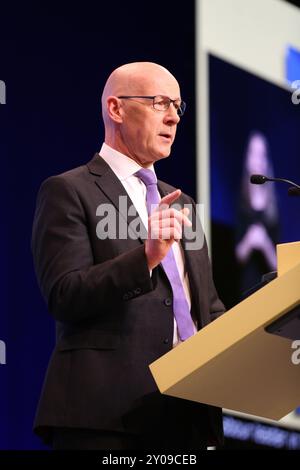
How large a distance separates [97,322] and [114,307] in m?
0.06

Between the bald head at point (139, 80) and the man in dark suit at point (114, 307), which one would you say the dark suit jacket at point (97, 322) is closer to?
the man in dark suit at point (114, 307)

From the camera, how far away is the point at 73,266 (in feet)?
7.72

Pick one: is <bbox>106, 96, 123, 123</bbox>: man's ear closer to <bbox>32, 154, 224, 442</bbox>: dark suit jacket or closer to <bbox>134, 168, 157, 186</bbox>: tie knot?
<bbox>134, 168, 157, 186</bbox>: tie knot

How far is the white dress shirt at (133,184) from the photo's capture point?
2564 mm

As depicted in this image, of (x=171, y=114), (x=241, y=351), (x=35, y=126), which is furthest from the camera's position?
(x=35, y=126)

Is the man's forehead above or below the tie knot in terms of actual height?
above

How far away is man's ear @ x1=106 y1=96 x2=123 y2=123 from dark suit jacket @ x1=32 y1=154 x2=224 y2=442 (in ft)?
0.90

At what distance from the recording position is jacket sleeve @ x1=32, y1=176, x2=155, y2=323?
7.44ft

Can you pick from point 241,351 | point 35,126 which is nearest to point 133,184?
point 241,351

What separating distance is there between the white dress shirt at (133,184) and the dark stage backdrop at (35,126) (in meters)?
1.45

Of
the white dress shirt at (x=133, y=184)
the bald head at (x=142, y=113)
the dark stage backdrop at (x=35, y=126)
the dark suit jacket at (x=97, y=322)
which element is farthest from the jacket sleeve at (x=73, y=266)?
the dark stage backdrop at (x=35, y=126)

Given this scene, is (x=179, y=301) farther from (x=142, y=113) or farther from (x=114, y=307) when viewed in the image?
(x=142, y=113)

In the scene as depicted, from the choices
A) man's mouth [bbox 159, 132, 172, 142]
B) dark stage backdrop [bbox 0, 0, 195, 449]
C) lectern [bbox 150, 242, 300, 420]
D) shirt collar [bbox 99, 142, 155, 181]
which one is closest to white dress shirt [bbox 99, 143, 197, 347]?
shirt collar [bbox 99, 142, 155, 181]

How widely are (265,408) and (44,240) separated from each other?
686 mm
